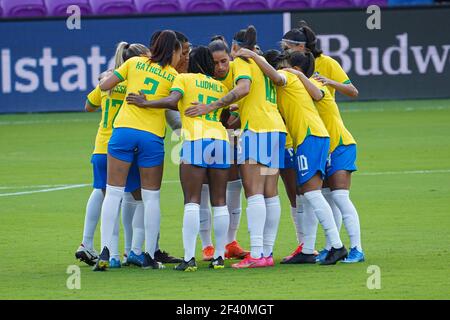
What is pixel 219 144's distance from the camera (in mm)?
9586

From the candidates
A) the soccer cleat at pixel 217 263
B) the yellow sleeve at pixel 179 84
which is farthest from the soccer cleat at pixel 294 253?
the yellow sleeve at pixel 179 84

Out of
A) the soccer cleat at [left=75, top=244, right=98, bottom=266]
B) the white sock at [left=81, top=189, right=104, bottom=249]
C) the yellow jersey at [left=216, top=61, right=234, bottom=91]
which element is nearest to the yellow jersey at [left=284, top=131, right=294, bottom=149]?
the yellow jersey at [left=216, top=61, right=234, bottom=91]

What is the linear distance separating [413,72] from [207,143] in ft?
47.6

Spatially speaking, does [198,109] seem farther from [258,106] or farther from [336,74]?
[336,74]

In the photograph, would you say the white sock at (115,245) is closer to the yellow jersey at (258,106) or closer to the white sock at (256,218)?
the white sock at (256,218)

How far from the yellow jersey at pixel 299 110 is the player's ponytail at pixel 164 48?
3.09ft

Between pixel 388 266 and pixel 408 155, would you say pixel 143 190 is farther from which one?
pixel 408 155

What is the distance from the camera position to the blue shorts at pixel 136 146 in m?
9.67

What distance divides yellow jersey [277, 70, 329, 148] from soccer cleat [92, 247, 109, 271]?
1.86m

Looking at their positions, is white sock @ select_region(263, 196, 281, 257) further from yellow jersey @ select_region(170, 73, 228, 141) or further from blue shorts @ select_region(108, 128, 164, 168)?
blue shorts @ select_region(108, 128, 164, 168)

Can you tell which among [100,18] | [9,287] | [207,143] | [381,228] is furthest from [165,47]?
[100,18]

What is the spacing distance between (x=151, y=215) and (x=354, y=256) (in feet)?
5.82

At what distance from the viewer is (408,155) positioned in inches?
677

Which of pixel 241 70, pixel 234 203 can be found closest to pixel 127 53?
pixel 241 70
